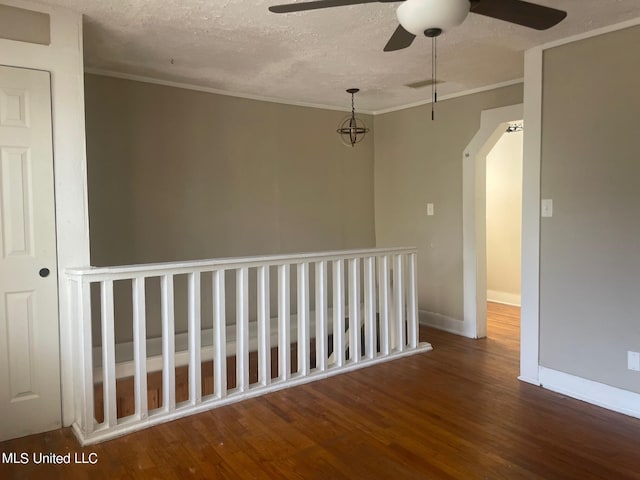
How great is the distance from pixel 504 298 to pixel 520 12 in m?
4.74

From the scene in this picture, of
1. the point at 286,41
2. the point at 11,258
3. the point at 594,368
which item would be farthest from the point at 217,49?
the point at 594,368

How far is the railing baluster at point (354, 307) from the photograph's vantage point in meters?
3.64

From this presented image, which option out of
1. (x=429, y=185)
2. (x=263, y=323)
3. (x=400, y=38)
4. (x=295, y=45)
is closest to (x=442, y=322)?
(x=429, y=185)

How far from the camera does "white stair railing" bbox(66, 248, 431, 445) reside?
256 centimetres

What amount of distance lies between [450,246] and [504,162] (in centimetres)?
207

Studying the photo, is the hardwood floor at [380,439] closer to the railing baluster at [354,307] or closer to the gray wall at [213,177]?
the railing baluster at [354,307]

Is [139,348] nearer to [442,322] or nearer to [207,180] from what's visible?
[207,180]

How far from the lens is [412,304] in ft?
13.1

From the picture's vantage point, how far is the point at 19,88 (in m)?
2.49

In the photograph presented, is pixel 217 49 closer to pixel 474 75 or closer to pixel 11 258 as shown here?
pixel 11 258

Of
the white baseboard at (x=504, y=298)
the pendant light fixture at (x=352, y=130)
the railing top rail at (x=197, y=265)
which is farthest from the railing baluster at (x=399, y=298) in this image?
the white baseboard at (x=504, y=298)

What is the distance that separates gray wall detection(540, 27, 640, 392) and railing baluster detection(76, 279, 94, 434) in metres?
2.80

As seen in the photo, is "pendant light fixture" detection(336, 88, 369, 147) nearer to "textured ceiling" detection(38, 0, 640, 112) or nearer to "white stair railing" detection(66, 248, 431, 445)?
"textured ceiling" detection(38, 0, 640, 112)

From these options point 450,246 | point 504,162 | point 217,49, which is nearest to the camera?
point 217,49
